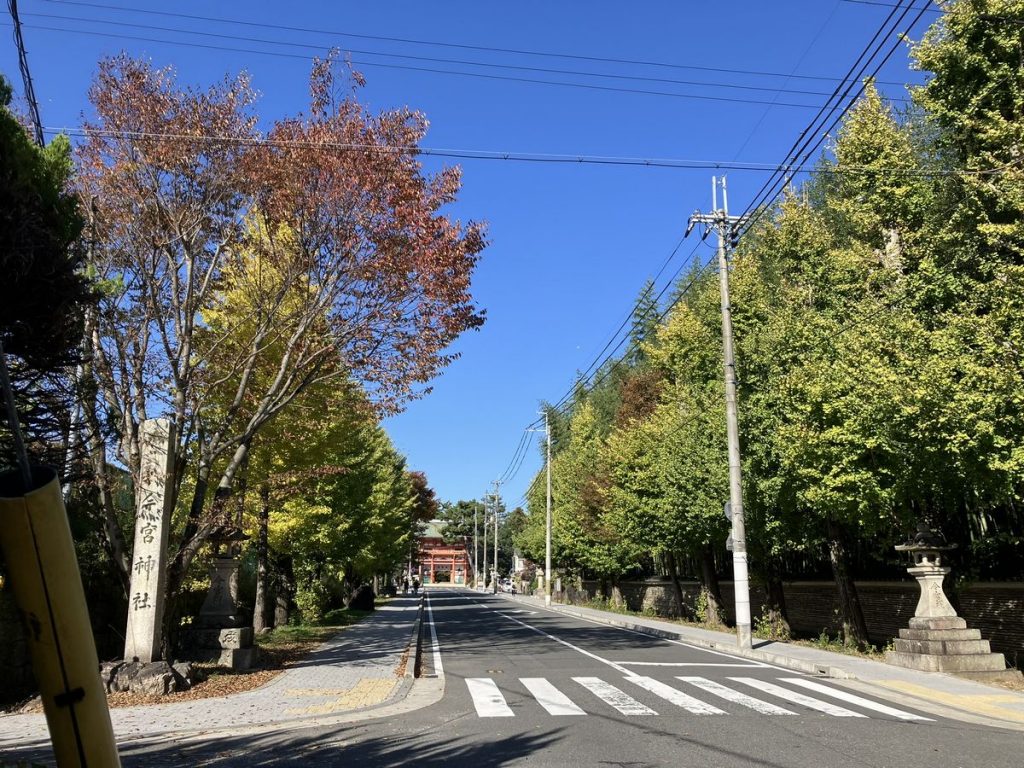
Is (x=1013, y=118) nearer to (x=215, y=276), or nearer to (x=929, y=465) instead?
(x=929, y=465)

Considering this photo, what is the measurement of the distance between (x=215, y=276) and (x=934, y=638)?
1523 cm

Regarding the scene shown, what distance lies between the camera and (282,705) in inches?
413

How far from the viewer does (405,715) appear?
9.98m

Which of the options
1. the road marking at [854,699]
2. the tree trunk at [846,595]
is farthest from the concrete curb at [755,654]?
the tree trunk at [846,595]

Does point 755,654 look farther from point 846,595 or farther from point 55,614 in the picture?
point 55,614

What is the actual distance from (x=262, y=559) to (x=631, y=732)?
15.8m

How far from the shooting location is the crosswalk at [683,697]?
33.1 feet

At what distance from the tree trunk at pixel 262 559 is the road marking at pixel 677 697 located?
1173 centimetres

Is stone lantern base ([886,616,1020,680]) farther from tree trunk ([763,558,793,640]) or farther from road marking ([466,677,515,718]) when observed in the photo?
tree trunk ([763,558,793,640])

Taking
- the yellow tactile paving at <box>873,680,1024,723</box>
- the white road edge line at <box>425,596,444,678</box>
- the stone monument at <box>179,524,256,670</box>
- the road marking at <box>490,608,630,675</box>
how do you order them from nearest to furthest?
the yellow tactile paving at <box>873,680,1024,723</box>, the stone monument at <box>179,524,256,670</box>, the white road edge line at <box>425,596,444,678</box>, the road marking at <box>490,608,630,675</box>

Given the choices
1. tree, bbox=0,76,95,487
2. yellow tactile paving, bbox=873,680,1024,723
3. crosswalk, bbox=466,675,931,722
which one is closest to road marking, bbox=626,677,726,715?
crosswalk, bbox=466,675,931,722

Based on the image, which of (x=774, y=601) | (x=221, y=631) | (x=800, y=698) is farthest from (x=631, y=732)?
(x=774, y=601)

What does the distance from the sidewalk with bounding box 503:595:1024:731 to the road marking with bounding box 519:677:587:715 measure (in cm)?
506

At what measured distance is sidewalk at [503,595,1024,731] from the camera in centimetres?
1040
